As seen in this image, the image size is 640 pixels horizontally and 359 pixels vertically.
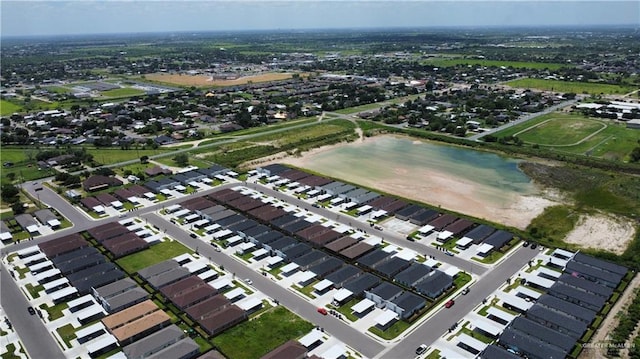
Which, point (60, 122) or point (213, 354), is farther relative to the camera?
point (60, 122)

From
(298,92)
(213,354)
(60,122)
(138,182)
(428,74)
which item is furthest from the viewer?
(428,74)

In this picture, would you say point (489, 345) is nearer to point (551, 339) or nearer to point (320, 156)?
point (551, 339)

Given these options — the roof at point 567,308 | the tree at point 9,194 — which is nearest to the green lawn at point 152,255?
the tree at point 9,194

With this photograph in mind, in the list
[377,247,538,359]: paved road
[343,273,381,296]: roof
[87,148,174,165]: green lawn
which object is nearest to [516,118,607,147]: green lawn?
[377,247,538,359]: paved road

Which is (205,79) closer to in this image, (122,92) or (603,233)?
(122,92)

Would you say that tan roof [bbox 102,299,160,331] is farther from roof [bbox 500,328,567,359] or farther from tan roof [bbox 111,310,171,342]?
roof [bbox 500,328,567,359]

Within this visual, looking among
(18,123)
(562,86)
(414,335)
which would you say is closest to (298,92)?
(18,123)
